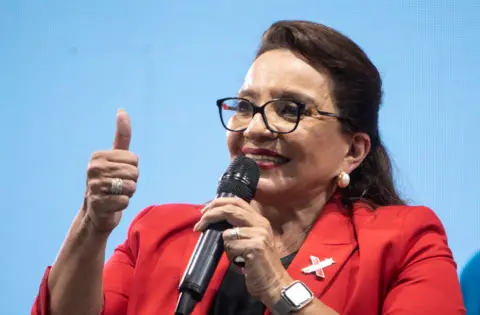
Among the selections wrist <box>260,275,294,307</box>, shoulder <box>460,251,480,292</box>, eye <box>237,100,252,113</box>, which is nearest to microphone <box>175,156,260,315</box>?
wrist <box>260,275,294,307</box>

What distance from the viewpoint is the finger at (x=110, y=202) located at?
1.46 meters

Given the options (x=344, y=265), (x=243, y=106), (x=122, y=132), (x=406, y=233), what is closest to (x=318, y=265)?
(x=344, y=265)

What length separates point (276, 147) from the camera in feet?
5.75

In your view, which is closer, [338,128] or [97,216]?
[97,216]

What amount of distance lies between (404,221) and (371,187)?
28cm

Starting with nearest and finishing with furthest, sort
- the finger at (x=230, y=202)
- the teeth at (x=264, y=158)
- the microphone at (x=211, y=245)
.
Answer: the microphone at (x=211, y=245)
the finger at (x=230, y=202)
the teeth at (x=264, y=158)

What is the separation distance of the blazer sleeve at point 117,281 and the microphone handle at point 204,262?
410 mm

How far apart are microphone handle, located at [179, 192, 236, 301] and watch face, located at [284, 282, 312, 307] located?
17 cm

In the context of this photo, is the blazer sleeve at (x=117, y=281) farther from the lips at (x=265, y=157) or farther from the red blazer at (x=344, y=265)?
the lips at (x=265, y=157)

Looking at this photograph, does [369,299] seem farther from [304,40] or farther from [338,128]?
[304,40]

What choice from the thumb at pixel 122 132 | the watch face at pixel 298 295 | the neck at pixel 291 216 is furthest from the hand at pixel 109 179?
the neck at pixel 291 216

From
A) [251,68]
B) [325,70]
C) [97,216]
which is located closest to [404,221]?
[325,70]

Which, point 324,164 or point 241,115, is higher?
point 241,115

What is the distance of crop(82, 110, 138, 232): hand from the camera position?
1459mm
